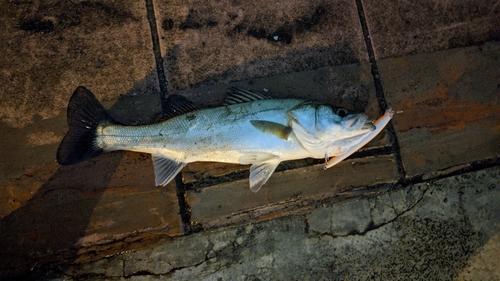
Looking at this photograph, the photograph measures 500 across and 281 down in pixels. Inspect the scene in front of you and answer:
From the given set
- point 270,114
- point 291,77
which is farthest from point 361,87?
point 270,114

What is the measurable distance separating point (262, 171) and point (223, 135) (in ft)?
1.84

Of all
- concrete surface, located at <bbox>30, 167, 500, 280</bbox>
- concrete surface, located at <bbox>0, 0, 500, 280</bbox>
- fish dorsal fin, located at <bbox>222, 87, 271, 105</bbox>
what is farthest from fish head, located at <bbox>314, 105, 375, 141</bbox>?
concrete surface, located at <bbox>30, 167, 500, 280</bbox>

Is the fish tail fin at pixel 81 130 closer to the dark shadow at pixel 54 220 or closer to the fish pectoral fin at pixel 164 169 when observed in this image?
the dark shadow at pixel 54 220

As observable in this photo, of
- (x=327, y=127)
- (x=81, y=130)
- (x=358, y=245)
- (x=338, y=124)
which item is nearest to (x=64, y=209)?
(x=81, y=130)

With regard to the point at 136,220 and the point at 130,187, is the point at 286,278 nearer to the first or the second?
the point at 136,220

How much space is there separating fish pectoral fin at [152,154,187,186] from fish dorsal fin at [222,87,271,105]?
87 centimetres

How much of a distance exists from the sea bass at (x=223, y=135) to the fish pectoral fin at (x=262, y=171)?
0.05ft

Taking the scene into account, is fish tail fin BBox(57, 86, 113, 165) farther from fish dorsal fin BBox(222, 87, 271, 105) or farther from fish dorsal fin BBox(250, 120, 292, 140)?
fish dorsal fin BBox(250, 120, 292, 140)

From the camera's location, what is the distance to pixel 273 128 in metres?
3.29

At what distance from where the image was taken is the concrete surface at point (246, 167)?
11.5 feet

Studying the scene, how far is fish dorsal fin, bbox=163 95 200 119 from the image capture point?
3477 mm

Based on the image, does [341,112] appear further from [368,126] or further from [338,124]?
[368,126]

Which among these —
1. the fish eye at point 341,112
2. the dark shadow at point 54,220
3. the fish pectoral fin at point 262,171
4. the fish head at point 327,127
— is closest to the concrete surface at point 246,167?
the dark shadow at point 54,220

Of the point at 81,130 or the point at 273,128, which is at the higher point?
the point at 81,130
